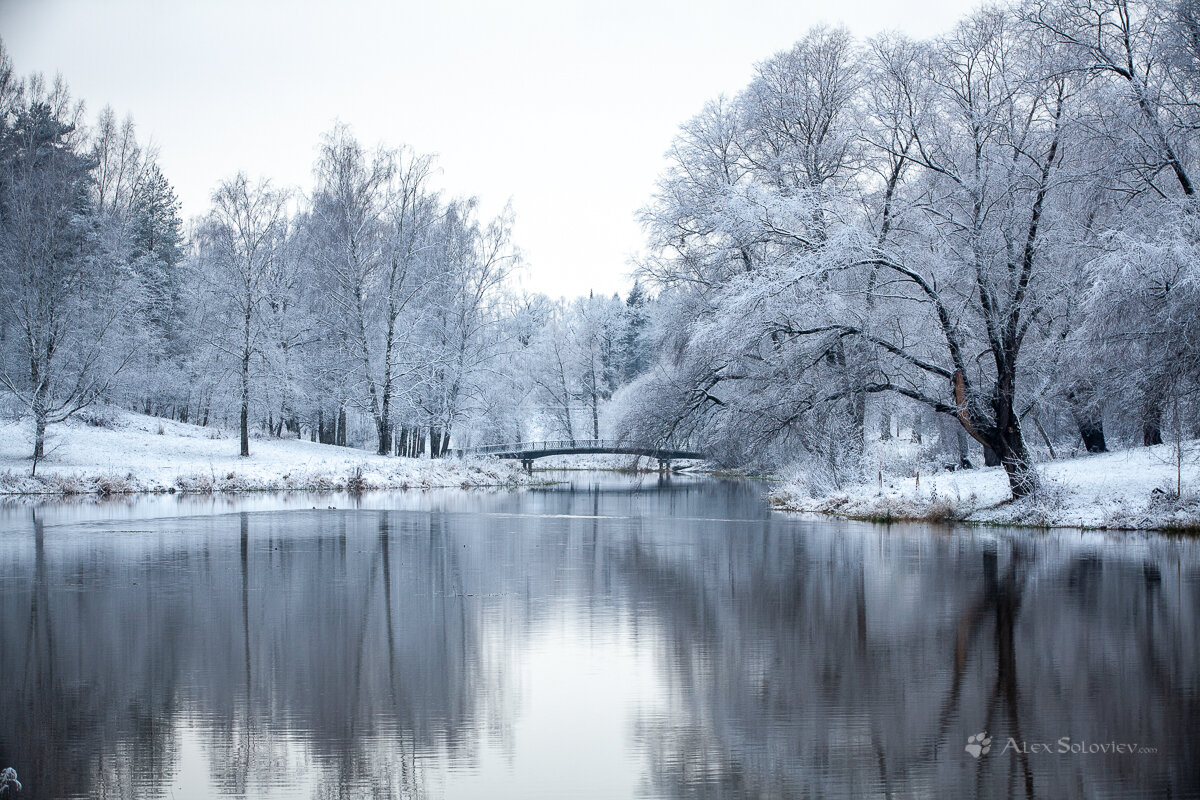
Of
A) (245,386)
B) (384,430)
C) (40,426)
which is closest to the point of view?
(40,426)

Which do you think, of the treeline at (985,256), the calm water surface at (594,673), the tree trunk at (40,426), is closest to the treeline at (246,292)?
the tree trunk at (40,426)

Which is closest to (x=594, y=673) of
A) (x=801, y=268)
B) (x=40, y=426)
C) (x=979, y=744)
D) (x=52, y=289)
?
(x=979, y=744)

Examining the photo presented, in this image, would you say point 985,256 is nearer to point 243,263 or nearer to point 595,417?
point 243,263

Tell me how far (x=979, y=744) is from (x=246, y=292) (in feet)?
123

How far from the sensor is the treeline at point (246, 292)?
110ft

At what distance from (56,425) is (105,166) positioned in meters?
13.5

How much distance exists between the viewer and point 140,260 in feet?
145

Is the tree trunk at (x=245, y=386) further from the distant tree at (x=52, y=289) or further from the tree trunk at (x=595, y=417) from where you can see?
the tree trunk at (x=595, y=417)

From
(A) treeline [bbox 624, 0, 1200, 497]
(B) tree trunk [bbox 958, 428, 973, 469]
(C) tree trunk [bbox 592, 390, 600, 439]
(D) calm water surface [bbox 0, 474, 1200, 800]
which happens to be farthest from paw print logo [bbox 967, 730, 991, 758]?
(C) tree trunk [bbox 592, 390, 600, 439]

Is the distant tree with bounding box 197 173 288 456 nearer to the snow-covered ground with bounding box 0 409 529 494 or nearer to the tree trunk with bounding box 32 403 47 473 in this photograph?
the snow-covered ground with bounding box 0 409 529 494

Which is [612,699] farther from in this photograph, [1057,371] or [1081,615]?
[1057,371]

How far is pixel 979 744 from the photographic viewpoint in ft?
20.3

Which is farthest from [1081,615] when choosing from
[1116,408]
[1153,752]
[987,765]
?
[1116,408]

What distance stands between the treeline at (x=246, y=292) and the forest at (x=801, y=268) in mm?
144
